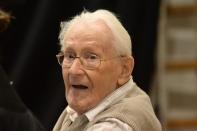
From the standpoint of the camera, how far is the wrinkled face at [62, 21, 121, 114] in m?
1.56

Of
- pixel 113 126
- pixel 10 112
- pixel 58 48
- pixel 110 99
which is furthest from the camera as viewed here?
pixel 58 48

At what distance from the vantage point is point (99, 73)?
159 centimetres

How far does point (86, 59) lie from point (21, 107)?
441mm

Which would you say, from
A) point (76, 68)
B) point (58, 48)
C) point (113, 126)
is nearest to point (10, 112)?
point (76, 68)

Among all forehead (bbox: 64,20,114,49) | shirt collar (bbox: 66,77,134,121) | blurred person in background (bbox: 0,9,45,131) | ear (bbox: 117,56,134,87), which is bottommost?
blurred person in background (bbox: 0,9,45,131)

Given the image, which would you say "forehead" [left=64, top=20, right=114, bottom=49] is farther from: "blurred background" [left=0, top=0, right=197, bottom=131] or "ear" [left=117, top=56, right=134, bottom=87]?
"blurred background" [left=0, top=0, right=197, bottom=131]

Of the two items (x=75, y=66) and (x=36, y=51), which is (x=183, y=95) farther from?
(x=75, y=66)

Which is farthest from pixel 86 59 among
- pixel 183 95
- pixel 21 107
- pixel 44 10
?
pixel 183 95

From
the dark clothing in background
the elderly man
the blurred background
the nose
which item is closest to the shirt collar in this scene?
the elderly man

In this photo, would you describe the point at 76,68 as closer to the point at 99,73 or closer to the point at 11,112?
the point at 99,73

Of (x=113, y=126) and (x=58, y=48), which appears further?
(x=58, y=48)

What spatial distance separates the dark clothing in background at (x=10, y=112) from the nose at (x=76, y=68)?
368 millimetres

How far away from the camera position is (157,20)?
10.8 feet

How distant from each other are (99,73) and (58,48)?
5.69ft
